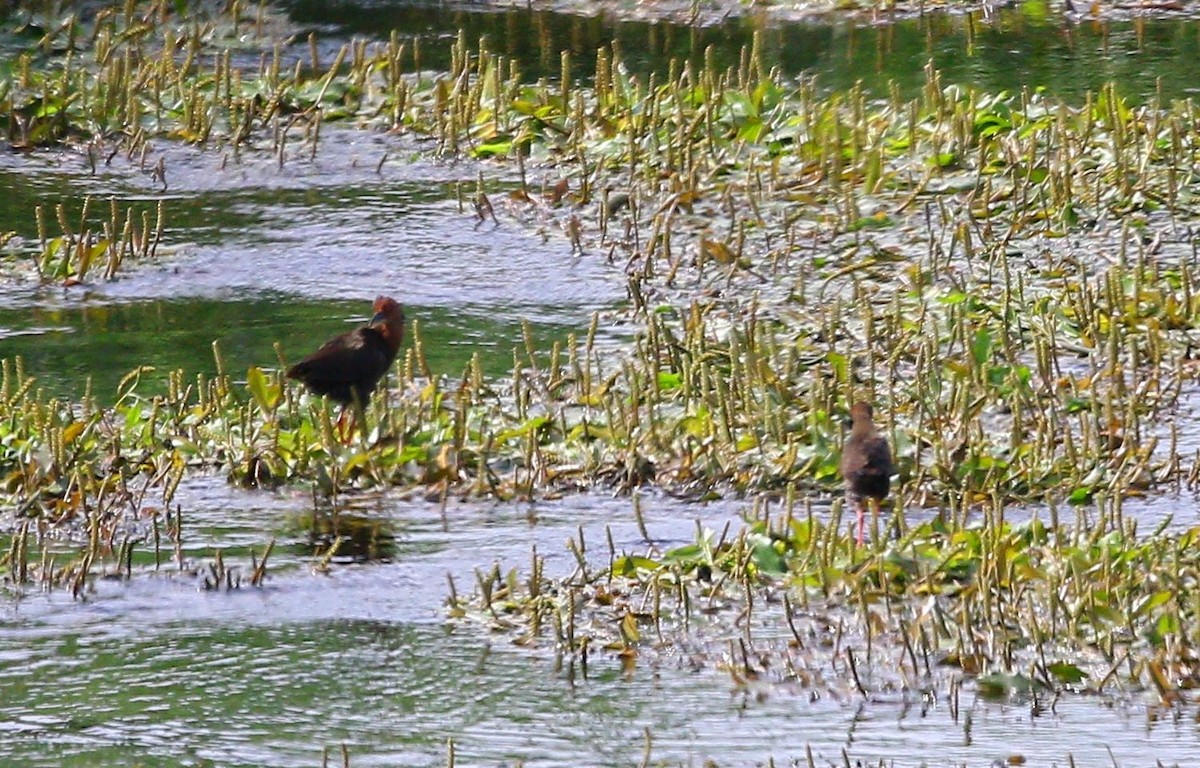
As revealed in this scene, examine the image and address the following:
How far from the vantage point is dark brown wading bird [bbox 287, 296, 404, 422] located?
28.8 ft

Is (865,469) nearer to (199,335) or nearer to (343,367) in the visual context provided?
(343,367)

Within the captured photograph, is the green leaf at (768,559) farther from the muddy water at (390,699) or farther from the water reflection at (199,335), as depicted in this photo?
the water reflection at (199,335)

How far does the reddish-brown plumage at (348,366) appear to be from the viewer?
8766 millimetres

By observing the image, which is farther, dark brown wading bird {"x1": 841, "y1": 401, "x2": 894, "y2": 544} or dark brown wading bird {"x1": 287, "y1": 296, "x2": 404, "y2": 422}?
dark brown wading bird {"x1": 287, "y1": 296, "x2": 404, "y2": 422}

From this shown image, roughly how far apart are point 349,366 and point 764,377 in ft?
5.75

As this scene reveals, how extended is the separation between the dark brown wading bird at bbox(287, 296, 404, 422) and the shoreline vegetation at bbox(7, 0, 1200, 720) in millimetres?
135

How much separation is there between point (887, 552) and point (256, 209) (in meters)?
6.51

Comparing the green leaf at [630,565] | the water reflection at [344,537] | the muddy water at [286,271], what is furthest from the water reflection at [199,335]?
the green leaf at [630,565]

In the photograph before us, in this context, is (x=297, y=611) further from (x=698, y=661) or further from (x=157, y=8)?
(x=157, y=8)

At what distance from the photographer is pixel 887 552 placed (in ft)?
23.5

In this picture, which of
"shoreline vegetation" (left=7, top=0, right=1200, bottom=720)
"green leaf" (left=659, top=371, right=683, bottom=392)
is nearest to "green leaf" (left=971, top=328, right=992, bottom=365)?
"shoreline vegetation" (left=7, top=0, right=1200, bottom=720)

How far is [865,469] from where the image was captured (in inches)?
297

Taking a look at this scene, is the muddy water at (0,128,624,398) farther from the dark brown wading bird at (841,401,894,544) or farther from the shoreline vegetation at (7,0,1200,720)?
the dark brown wading bird at (841,401,894,544)

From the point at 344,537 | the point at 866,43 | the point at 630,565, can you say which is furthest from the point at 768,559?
the point at 866,43
